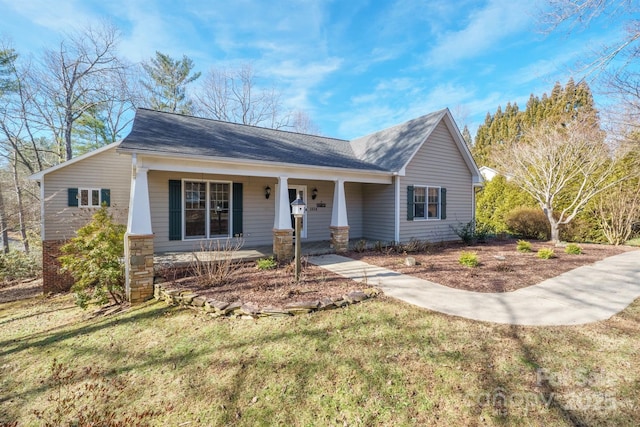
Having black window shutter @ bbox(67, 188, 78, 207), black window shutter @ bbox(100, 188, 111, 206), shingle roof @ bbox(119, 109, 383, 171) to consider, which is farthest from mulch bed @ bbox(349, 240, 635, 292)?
black window shutter @ bbox(67, 188, 78, 207)

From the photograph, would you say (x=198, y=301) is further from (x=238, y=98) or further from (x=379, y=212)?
(x=238, y=98)

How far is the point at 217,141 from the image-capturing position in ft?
26.3

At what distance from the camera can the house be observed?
→ 6.41 meters

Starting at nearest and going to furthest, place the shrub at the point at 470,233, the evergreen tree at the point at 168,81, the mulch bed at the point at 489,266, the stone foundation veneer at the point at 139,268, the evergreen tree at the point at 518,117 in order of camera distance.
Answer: the stone foundation veneer at the point at 139,268
the mulch bed at the point at 489,266
the shrub at the point at 470,233
the evergreen tree at the point at 518,117
the evergreen tree at the point at 168,81

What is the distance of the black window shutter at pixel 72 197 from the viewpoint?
8500mm

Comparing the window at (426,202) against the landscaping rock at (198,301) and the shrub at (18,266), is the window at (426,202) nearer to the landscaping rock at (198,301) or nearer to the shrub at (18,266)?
the landscaping rock at (198,301)

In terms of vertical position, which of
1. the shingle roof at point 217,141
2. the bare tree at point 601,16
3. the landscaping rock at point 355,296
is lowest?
the landscaping rock at point 355,296

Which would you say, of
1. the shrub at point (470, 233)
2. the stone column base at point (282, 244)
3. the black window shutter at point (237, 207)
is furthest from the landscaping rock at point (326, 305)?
the shrub at point (470, 233)

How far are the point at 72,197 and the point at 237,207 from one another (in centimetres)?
510

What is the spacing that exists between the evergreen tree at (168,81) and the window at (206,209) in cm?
1505

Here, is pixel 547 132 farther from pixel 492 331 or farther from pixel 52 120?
pixel 52 120

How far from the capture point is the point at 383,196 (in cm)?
1021

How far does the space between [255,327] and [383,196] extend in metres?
7.50

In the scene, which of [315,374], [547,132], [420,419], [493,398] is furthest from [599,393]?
[547,132]
